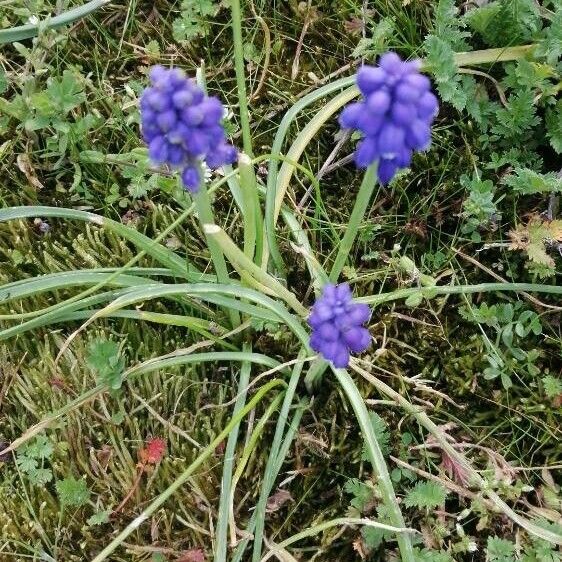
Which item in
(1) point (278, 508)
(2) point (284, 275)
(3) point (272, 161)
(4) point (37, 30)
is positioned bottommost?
(1) point (278, 508)

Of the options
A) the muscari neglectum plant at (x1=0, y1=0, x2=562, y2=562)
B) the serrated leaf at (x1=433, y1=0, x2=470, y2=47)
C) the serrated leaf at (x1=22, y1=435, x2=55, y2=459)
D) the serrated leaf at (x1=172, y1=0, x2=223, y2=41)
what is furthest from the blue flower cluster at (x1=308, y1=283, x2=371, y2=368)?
the serrated leaf at (x1=172, y1=0, x2=223, y2=41)

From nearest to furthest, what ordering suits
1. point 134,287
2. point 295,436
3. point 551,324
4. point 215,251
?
point 215,251 → point 134,287 → point 295,436 → point 551,324

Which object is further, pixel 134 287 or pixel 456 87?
pixel 456 87

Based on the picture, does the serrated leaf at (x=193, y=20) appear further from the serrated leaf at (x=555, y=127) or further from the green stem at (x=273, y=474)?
the green stem at (x=273, y=474)

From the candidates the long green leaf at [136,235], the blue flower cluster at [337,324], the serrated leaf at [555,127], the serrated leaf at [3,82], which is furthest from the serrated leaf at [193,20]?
the blue flower cluster at [337,324]

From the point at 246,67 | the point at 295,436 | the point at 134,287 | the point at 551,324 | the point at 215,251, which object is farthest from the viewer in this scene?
the point at 246,67

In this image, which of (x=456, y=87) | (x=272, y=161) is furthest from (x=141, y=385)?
(x=456, y=87)

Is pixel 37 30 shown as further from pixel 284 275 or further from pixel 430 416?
pixel 430 416

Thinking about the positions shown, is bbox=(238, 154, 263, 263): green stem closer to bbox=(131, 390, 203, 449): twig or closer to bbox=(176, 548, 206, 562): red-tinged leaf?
bbox=(131, 390, 203, 449): twig
